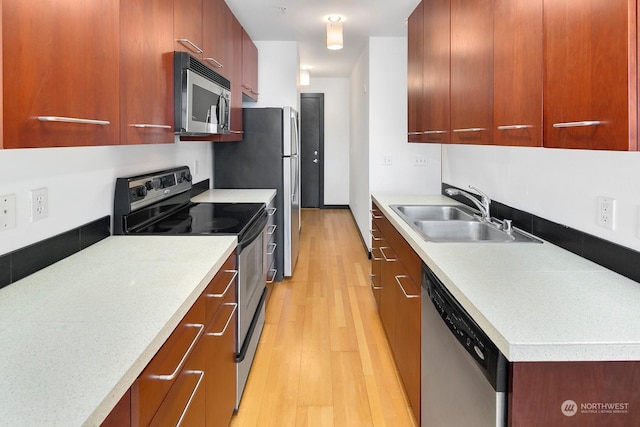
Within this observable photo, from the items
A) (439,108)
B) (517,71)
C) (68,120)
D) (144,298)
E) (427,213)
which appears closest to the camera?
(68,120)

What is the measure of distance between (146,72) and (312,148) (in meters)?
7.26

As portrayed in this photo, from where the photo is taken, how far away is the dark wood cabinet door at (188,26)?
7.30ft

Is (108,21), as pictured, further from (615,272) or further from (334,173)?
(334,173)

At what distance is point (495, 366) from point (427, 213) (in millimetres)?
1979

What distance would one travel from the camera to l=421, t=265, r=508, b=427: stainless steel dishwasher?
1.13 metres

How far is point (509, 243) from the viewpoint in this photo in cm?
200

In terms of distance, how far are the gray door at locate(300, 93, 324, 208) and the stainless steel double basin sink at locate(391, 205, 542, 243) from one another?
6.12 m

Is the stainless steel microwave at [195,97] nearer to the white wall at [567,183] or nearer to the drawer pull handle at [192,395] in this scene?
the drawer pull handle at [192,395]

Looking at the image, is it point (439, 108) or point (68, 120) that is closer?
point (68, 120)

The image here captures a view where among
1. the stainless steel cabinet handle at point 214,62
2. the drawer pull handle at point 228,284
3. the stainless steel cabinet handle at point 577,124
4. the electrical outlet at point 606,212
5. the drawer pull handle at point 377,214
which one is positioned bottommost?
the drawer pull handle at point 228,284

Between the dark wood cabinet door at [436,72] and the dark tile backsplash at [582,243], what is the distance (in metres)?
0.56

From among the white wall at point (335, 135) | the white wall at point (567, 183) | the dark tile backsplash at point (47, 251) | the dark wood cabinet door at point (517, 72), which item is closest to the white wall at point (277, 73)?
the white wall at point (567, 183)

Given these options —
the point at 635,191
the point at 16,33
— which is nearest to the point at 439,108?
the point at 635,191

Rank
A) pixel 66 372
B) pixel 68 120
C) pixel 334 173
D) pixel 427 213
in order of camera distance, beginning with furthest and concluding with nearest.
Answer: pixel 334 173 → pixel 427 213 → pixel 68 120 → pixel 66 372
